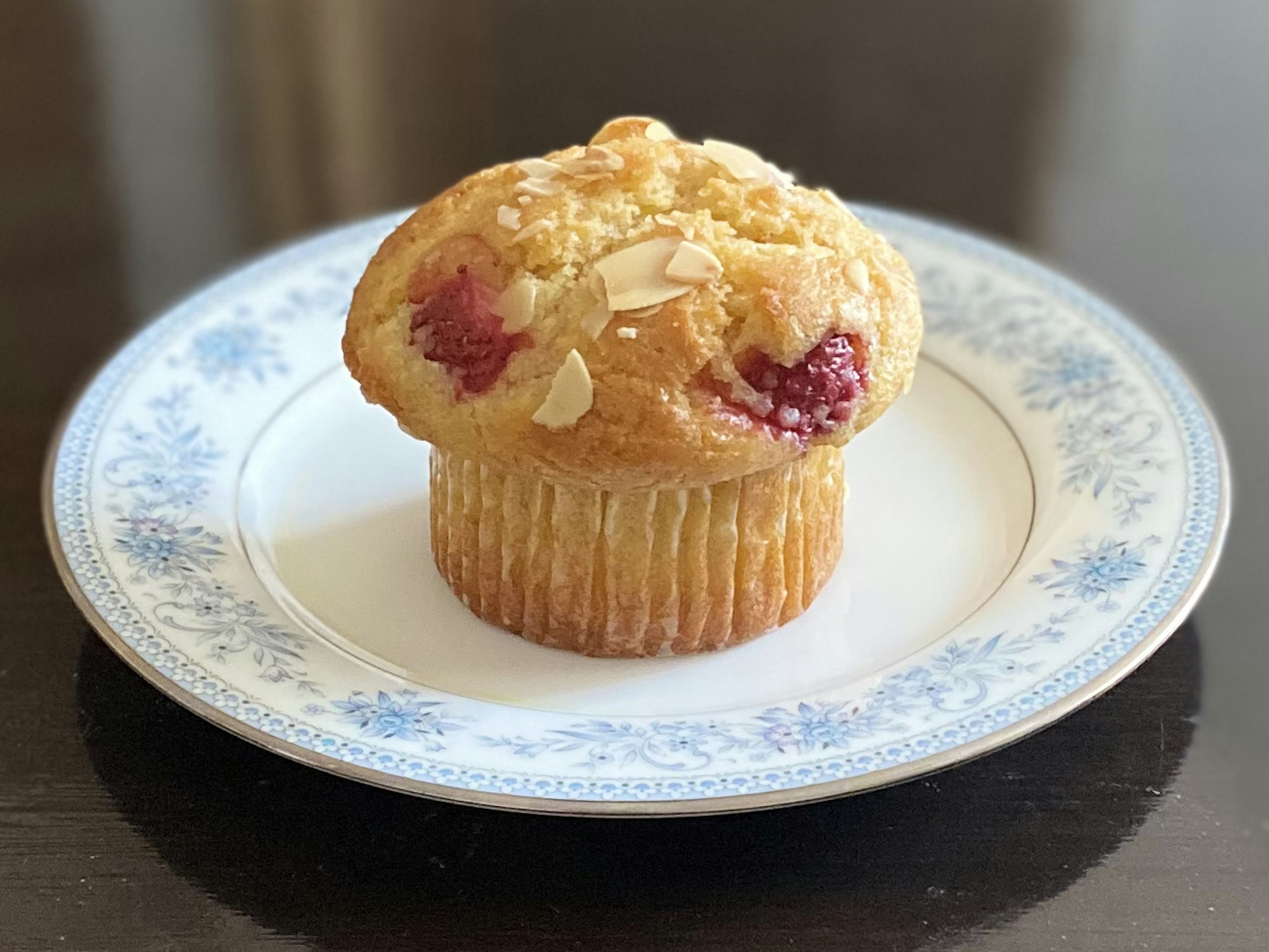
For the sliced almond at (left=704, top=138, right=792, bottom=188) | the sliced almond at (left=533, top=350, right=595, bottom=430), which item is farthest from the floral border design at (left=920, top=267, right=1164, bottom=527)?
the sliced almond at (left=533, top=350, right=595, bottom=430)

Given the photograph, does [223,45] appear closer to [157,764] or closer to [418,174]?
[418,174]

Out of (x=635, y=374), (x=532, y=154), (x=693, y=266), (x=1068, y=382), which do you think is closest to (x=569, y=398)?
(x=635, y=374)

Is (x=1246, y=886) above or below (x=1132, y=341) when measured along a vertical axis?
below

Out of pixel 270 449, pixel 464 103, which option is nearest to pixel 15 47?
pixel 464 103

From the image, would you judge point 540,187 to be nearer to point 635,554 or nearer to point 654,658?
point 635,554

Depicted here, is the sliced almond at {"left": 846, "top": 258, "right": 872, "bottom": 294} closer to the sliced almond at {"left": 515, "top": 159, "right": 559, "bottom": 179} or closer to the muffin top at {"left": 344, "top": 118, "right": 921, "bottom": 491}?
the muffin top at {"left": 344, "top": 118, "right": 921, "bottom": 491}

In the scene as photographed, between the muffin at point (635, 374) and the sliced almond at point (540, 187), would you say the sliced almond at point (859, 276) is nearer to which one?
the muffin at point (635, 374)
